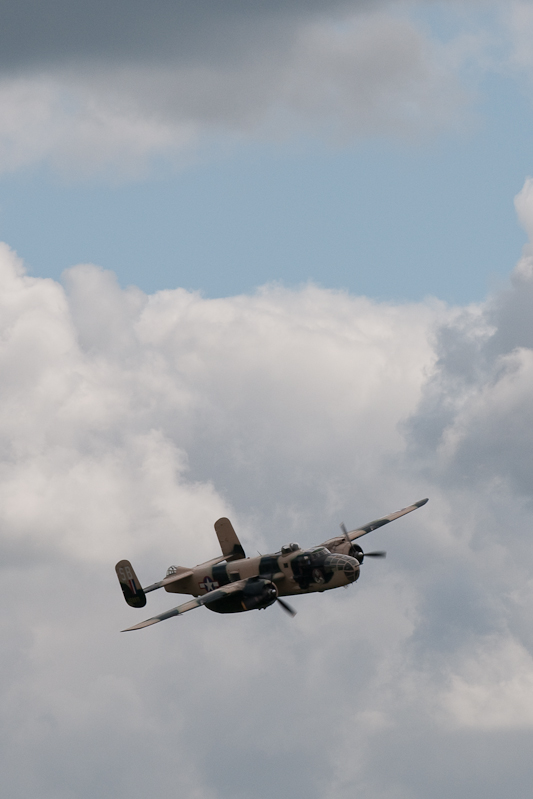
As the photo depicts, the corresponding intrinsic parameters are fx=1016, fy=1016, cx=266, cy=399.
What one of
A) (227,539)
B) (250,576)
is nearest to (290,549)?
(250,576)

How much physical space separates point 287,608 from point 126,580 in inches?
792

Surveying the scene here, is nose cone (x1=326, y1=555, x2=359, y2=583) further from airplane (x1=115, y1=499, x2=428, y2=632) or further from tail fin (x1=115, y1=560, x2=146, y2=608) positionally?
tail fin (x1=115, y1=560, x2=146, y2=608)

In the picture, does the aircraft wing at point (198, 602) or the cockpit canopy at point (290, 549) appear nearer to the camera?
the aircraft wing at point (198, 602)

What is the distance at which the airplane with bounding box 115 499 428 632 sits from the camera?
9344 cm

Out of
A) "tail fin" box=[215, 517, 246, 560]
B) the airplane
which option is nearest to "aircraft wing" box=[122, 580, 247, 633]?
the airplane

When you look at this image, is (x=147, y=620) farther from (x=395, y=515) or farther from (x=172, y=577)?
(x=395, y=515)

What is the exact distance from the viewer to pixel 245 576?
101 meters

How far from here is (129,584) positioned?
105375 mm

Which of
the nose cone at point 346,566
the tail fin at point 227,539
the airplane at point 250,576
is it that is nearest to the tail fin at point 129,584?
the airplane at point 250,576

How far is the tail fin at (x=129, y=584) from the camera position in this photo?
105 metres

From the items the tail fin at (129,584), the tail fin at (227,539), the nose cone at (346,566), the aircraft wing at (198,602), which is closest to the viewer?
the aircraft wing at (198,602)

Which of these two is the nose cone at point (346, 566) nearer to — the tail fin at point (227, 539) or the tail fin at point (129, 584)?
the tail fin at point (227, 539)

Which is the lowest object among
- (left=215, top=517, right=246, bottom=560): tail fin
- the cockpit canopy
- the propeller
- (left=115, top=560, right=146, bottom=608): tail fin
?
the propeller

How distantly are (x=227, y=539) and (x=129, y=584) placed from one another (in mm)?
12586
